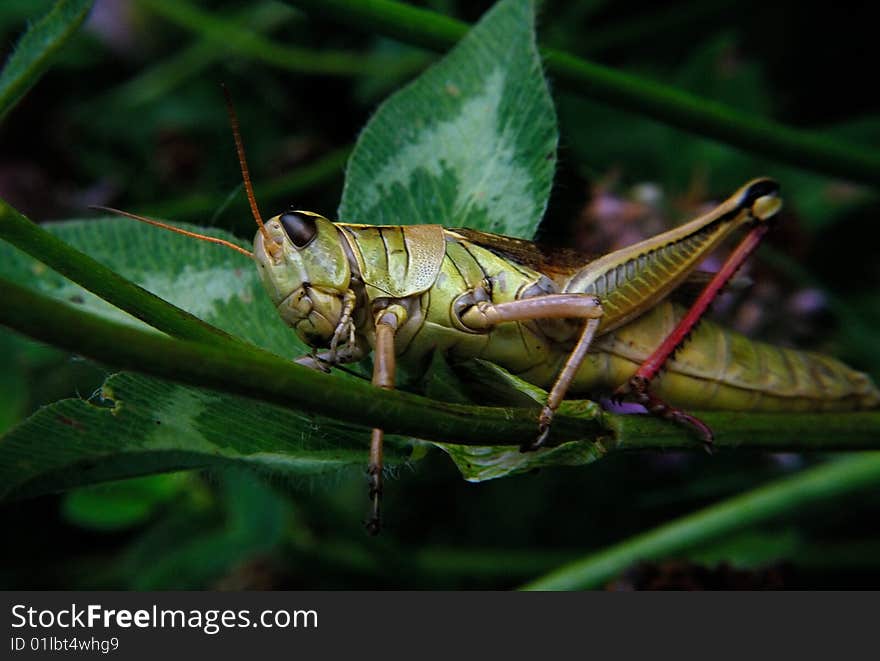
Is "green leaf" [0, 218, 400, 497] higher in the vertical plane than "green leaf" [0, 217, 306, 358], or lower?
lower

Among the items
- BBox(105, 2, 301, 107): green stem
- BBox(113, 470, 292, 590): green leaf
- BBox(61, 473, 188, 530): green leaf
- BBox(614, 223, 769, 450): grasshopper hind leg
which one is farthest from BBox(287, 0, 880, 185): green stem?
BBox(105, 2, 301, 107): green stem

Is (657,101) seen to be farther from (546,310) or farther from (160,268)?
(160,268)

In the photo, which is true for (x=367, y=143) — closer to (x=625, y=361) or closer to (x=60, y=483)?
(x=625, y=361)

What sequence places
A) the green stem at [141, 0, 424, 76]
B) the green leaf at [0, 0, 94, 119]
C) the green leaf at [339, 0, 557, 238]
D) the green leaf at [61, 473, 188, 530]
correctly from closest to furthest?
the green leaf at [0, 0, 94, 119] → the green leaf at [339, 0, 557, 238] → the green leaf at [61, 473, 188, 530] → the green stem at [141, 0, 424, 76]

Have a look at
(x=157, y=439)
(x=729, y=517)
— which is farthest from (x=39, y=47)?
(x=729, y=517)

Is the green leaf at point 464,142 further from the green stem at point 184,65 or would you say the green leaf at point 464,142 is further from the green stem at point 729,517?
the green stem at point 184,65

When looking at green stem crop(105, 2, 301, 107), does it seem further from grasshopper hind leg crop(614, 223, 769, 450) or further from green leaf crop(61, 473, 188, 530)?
grasshopper hind leg crop(614, 223, 769, 450)

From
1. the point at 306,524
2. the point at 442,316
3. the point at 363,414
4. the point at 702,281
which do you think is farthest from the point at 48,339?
the point at 306,524
